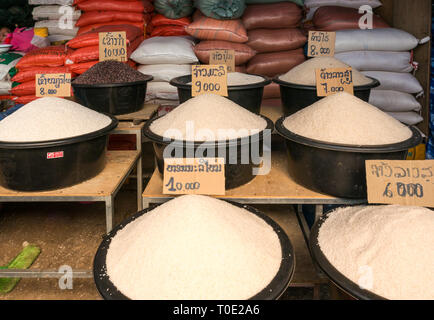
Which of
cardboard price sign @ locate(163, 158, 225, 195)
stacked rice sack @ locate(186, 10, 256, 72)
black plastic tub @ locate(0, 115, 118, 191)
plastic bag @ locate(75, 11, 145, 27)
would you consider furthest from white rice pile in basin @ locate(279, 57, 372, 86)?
plastic bag @ locate(75, 11, 145, 27)

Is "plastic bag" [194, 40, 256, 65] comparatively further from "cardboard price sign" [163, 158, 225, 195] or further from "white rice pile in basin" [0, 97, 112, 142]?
"cardboard price sign" [163, 158, 225, 195]

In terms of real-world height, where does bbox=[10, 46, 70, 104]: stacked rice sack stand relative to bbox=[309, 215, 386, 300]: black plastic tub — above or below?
above

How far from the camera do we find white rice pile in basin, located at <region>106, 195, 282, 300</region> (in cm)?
84

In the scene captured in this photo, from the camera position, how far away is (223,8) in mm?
2424

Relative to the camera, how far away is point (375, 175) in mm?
1130

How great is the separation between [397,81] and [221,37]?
1.08 metres

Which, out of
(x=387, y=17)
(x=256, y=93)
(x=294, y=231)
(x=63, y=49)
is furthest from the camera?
(x=387, y=17)

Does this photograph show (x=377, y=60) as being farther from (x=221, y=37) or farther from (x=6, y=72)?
(x=6, y=72)

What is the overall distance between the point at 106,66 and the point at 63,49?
0.70 m

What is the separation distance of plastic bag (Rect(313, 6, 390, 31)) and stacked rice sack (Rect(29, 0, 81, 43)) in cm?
168

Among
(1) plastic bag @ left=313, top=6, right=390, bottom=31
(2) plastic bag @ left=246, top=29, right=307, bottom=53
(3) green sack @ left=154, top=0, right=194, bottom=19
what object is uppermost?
(3) green sack @ left=154, top=0, right=194, bottom=19

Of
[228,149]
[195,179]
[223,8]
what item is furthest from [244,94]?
[223,8]
